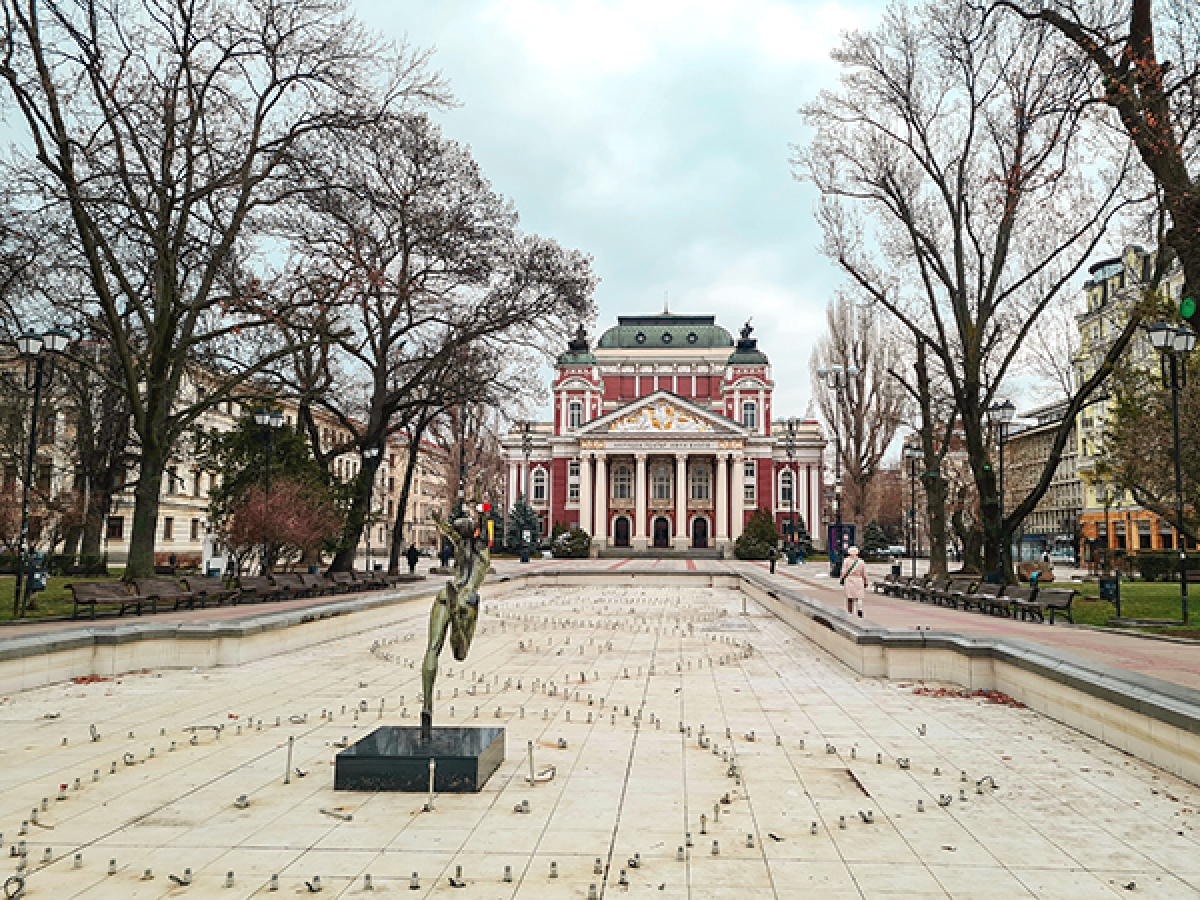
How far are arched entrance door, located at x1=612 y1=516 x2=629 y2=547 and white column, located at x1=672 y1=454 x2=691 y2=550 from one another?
176 inches

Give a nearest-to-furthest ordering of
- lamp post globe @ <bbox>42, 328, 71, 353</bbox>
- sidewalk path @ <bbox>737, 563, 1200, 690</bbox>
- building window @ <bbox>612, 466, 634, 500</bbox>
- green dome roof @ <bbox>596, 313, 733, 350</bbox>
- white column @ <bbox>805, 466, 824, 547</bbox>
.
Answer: sidewalk path @ <bbox>737, 563, 1200, 690</bbox> < lamp post globe @ <bbox>42, 328, 71, 353</bbox> < white column @ <bbox>805, 466, 824, 547</bbox> < building window @ <bbox>612, 466, 634, 500</bbox> < green dome roof @ <bbox>596, 313, 733, 350</bbox>

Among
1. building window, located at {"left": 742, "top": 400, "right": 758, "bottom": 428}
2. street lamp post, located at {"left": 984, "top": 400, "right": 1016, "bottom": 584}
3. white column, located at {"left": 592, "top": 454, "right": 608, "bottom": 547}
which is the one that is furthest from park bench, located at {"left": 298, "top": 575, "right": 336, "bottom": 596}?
building window, located at {"left": 742, "top": 400, "right": 758, "bottom": 428}

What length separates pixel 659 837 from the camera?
16.3ft

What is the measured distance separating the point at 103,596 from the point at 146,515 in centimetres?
375

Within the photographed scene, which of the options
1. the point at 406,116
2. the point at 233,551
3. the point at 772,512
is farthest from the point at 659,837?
the point at 772,512

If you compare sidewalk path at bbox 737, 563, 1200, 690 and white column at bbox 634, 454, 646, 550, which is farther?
white column at bbox 634, 454, 646, 550

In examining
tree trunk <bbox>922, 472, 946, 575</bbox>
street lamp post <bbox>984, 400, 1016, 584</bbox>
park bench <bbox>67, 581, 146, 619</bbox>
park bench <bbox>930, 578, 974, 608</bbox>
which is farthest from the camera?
tree trunk <bbox>922, 472, 946, 575</bbox>

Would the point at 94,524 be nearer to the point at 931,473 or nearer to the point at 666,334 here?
the point at 931,473

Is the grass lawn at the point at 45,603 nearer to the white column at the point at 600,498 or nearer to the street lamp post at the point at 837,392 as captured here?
the street lamp post at the point at 837,392

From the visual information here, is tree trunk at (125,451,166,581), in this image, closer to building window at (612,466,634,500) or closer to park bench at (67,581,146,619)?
park bench at (67,581,146,619)

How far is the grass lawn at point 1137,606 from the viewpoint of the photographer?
1736 centimetres

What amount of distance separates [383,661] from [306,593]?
972 cm

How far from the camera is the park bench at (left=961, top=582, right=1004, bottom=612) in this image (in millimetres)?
18011

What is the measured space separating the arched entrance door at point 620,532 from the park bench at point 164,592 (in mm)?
56595
